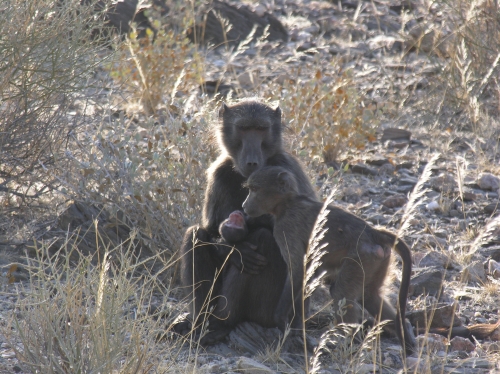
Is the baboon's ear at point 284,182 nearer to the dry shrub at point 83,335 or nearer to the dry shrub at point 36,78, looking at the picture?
the dry shrub at point 83,335

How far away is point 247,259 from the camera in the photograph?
3.58 meters

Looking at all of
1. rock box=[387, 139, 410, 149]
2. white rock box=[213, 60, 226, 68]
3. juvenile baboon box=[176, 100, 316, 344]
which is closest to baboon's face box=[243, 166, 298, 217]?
juvenile baboon box=[176, 100, 316, 344]

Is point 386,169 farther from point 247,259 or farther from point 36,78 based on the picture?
point 36,78

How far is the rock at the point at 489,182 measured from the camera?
223 inches

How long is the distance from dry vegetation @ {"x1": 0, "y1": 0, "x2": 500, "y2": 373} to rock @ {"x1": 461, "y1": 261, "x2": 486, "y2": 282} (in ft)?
0.12

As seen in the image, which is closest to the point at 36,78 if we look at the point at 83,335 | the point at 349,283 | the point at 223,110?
the point at 223,110

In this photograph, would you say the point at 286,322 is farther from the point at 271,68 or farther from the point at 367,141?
the point at 271,68

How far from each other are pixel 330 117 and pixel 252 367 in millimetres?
3392

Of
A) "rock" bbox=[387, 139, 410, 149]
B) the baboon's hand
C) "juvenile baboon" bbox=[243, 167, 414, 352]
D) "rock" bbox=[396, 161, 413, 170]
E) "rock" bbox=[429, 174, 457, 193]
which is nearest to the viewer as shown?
"juvenile baboon" bbox=[243, 167, 414, 352]

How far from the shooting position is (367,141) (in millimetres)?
6711

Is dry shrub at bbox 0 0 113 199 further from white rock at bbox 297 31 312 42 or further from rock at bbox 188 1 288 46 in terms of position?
white rock at bbox 297 31 312 42

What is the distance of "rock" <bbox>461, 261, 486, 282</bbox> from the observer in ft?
13.8

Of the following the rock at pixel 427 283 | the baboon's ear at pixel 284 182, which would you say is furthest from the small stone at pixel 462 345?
the baboon's ear at pixel 284 182

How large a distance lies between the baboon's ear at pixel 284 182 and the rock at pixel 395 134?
11.2 ft
